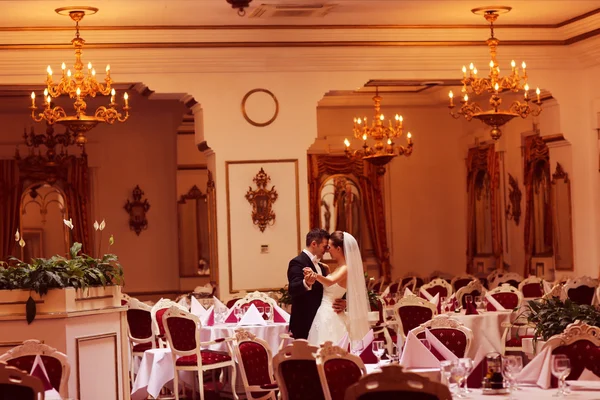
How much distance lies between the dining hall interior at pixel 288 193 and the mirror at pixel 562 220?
4 cm

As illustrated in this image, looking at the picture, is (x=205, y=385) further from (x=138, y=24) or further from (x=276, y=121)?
(x=138, y=24)

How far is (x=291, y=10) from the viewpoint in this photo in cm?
1234

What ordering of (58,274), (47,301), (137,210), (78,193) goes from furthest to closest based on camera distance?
(137,210) < (78,193) < (58,274) < (47,301)

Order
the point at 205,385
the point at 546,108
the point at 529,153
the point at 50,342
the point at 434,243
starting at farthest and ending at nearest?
the point at 434,243 → the point at 529,153 → the point at 546,108 → the point at 205,385 → the point at 50,342

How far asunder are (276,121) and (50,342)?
6225 millimetres

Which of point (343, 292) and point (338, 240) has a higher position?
point (338, 240)

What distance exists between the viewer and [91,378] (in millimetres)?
8016

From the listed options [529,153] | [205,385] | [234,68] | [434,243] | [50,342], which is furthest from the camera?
[434,243]

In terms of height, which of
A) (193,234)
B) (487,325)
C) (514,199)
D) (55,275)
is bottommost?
(487,325)

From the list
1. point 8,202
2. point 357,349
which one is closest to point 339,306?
point 357,349

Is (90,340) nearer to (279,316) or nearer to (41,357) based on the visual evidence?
(41,357)

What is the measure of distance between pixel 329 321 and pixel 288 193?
14.8 feet

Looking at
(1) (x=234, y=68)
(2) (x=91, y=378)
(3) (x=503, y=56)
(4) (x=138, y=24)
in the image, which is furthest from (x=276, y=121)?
(2) (x=91, y=378)

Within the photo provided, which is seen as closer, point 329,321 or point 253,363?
point 253,363
